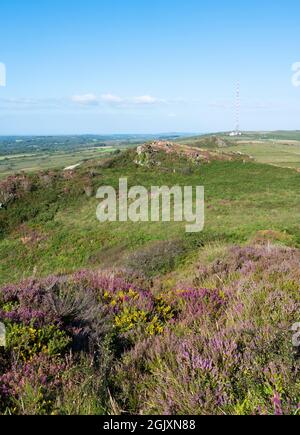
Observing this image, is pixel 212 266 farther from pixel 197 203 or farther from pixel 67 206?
pixel 67 206

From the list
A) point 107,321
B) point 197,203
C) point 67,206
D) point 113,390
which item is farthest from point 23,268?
point 113,390

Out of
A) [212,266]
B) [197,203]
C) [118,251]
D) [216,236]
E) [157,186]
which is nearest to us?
[212,266]

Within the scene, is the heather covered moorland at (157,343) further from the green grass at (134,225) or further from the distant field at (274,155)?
the distant field at (274,155)

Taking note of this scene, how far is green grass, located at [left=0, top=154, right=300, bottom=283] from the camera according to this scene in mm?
19750

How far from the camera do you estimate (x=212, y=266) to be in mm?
8391

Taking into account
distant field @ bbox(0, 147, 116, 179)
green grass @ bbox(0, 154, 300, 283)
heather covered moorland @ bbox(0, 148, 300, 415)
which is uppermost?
distant field @ bbox(0, 147, 116, 179)

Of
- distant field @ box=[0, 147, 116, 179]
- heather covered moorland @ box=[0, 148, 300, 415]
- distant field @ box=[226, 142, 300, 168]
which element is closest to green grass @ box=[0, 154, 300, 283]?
heather covered moorland @ box=[0, 148, 300, 415]

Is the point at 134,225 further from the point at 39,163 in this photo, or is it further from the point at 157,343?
the point at 39,163

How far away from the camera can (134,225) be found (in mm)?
25188

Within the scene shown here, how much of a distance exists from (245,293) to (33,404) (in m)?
3.56

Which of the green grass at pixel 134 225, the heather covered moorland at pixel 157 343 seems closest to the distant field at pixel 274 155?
the green grass at pixel 134 225

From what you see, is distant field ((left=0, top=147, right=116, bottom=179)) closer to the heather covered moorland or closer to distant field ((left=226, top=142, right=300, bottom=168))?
distant field ((left=226, top=142, right=300, bottom=168))

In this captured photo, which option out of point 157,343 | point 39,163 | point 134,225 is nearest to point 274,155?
point 134,225

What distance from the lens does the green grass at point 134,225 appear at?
19.8m
